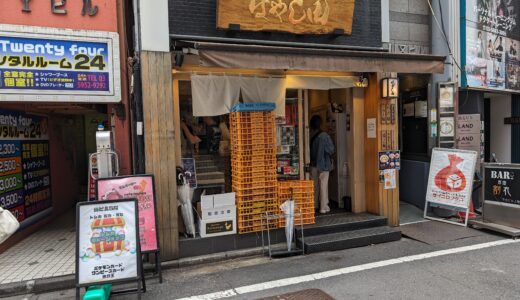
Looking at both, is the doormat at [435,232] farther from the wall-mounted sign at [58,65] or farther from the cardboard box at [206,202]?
the wall-mounted sign at [58,65]

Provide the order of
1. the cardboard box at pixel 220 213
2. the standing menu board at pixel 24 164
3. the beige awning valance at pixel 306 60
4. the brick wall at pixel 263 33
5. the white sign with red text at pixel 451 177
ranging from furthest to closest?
the white sign with red text at pixel 451 177
the standing menu board at pixel 24 164
the cardboard box at pixel 220 213
the brick wall at pixel 263 33
the beige awning valance at pixel 306 60

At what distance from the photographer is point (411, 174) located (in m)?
9.12

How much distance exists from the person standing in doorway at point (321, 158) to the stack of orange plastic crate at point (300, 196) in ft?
3.75

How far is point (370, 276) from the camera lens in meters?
5.23

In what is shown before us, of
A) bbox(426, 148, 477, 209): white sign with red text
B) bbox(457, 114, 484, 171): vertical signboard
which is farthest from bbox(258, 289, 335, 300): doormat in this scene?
bbox(457, 114, 484, 171): vertical signboard

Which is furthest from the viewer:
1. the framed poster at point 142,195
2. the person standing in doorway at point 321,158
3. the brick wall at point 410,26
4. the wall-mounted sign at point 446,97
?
the brick wall at point 410,26

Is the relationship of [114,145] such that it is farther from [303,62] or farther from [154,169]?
[303,62]

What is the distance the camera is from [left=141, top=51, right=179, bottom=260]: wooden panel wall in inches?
227

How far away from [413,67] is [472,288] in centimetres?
368

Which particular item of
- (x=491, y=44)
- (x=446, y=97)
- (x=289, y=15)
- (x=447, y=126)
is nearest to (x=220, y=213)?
(x=289, y=15)

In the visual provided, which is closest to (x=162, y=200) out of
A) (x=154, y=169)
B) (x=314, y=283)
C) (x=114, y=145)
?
(x=154, y=169)

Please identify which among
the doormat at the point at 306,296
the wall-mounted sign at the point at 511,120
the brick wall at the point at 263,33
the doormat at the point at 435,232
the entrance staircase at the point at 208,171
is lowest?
the doormat at the point at 306,296

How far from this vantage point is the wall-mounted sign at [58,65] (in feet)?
18.1

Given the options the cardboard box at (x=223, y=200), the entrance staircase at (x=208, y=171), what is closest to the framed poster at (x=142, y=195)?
the cardboard box at (x=223, y=200)
